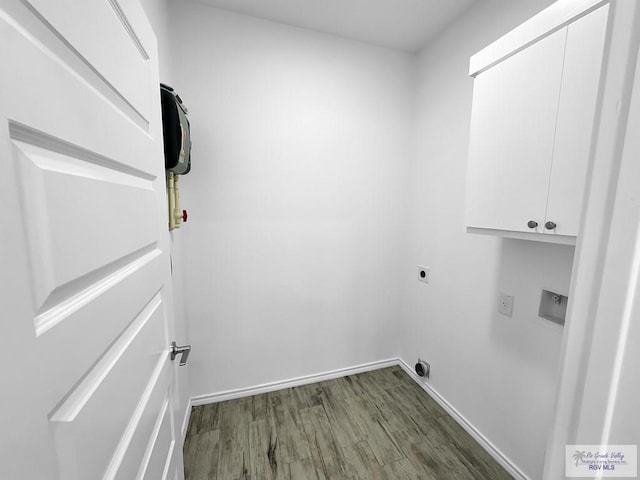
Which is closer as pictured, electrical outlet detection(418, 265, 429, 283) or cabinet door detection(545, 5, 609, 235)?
cabinet door detection(545, 5, 609, 235)

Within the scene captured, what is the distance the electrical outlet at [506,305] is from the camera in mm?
1428

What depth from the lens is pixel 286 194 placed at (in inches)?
74.5

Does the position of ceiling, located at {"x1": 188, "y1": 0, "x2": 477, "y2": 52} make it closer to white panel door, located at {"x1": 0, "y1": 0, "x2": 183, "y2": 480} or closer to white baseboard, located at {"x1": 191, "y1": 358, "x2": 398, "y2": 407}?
white panel door, located at {"x1": 0, "y1": 0, "x2": 183, "y2": 480}

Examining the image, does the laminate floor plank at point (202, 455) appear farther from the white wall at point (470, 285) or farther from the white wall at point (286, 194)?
the white wall at point (470, 285)

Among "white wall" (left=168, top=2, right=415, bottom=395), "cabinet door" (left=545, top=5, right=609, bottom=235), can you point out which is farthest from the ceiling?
"cabinet door" (left=545, top=5, right=609, bottom=235)

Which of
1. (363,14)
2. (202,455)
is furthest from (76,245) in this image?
(363,14)

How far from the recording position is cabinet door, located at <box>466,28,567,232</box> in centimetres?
98

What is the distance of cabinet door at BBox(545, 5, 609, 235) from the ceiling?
1.02m

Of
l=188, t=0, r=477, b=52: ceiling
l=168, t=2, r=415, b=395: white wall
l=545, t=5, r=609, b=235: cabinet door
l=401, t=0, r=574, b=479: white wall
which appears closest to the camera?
l=545, t=5, r=609, b=235: cabinet door

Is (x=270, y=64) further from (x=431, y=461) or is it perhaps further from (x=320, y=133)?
(x=431, y=461)

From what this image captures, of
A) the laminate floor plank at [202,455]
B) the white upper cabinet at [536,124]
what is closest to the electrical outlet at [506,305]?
the white upper cabinet at [536,124]

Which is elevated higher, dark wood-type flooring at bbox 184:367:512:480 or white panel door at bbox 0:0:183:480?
white panel door at bbox 0:0:183:480

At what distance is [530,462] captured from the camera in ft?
4.37

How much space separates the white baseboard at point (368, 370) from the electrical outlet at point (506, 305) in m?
0.81
